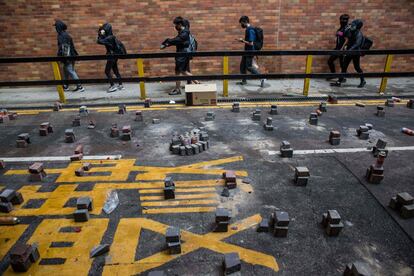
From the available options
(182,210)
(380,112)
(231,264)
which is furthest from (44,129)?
(380,112)

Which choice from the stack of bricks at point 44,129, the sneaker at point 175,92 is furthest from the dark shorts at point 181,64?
the stack of bricks at point 44,129

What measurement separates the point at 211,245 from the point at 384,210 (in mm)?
2152

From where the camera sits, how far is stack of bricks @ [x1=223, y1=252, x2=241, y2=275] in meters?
2.76

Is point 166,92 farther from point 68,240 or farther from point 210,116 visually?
point 68,240

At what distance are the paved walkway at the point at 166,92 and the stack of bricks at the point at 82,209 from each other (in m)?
5.12

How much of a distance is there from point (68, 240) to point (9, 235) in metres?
0.72

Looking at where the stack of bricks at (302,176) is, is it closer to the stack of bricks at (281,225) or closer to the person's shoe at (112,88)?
the stack of bricks at (281,225)

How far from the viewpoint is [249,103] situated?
799 centimetres

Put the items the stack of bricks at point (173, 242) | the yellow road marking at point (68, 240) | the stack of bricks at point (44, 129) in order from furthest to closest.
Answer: the stack of bricks at point (44, 129), the stack of bricks at point (173, 242), the yellow road marking at point (68, 240)

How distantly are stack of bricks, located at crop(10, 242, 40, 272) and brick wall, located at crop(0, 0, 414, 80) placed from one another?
8.73 metres

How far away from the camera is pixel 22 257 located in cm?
282

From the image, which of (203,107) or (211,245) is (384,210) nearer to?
(211,245)

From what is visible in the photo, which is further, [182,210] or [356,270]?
[182,210]

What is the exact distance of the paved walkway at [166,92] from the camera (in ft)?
29.0
